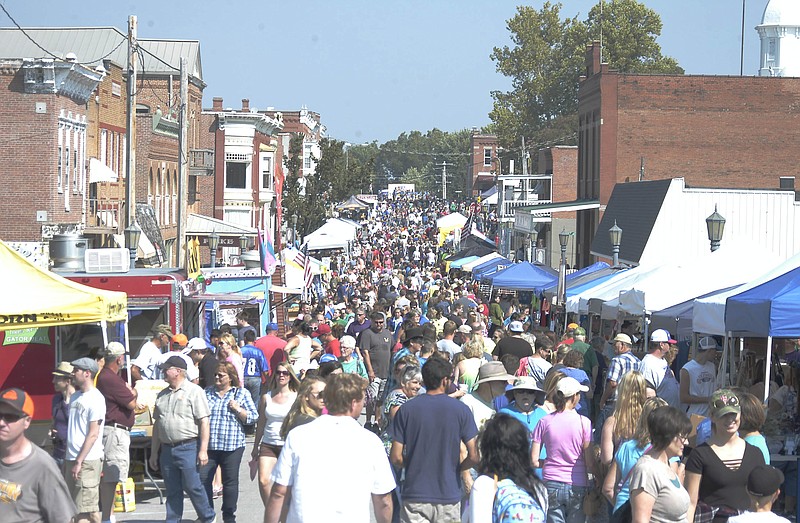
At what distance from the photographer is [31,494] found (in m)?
6.14

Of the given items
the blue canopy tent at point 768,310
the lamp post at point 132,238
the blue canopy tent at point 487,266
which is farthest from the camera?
the blue canopy tent at point 487,266

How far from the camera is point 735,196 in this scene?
114ft

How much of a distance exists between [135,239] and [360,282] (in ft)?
70.5

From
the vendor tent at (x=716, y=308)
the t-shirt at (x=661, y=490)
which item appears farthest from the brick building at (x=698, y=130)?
the t-shirt at (x=661, y=490)

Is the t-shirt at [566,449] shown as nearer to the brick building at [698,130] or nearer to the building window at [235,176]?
the brick building at [698,130]

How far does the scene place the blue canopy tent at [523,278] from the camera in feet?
99.1

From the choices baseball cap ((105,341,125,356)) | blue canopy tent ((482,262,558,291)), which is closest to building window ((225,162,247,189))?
blue canopy tent ((482,262,558,291))

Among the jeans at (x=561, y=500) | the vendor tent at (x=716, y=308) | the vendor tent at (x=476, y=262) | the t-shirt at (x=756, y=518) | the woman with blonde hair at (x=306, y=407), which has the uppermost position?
the vendor tent at (x=716, y=308)

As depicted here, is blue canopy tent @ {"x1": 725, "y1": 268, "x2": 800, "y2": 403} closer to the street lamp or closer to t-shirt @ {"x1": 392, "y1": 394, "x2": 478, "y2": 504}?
t-shirt @ {"x1": 392, "y1": 394, "x2": 478, "y2": 504}

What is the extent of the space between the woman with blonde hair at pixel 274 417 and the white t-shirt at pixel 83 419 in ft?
4.43

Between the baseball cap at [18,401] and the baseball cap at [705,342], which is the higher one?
the baseball cap at [18,401]

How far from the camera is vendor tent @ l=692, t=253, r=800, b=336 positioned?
1286 cm

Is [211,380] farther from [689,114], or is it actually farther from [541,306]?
[689,114]

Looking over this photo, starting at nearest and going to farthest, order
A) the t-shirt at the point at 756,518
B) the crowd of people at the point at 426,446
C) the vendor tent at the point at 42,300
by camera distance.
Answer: the crowd of people at the point at 426,446
the t-shirt at the point at 756,518
the vendor tent at the point at 42,300
